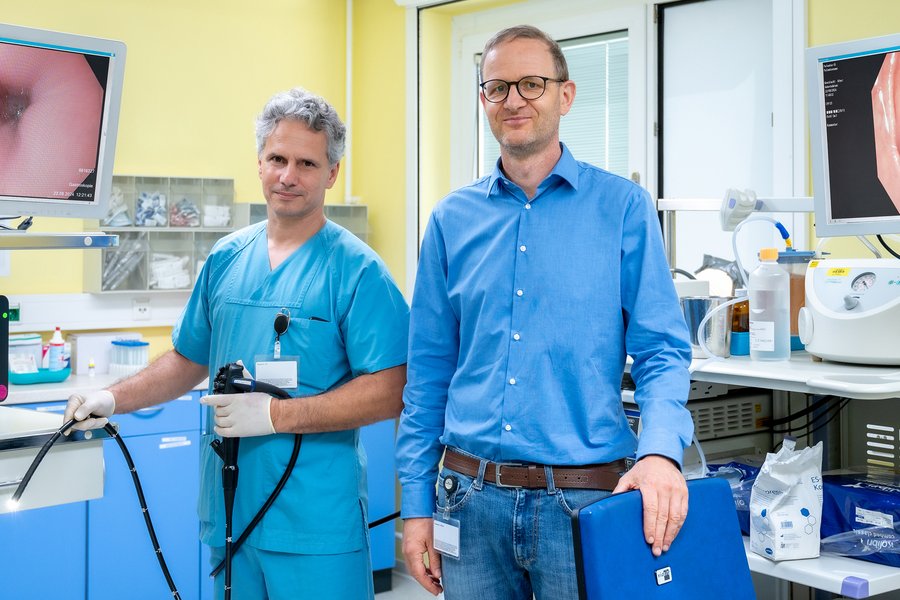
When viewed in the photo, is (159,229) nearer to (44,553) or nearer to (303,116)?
(44,553)

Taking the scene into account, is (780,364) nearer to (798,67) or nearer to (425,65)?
(798,67)

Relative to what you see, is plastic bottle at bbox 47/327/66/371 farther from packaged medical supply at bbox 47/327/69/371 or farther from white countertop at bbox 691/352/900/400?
white countertop at bbox 691/352/900/400

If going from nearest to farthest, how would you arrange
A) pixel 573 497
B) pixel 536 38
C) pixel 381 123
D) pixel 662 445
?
1. pixel 662 445
2. pixel 573 497
3. pixel 536 38
4. pixel 381 123

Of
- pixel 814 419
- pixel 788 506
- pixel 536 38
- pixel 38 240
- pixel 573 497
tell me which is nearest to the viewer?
pixel 573 497

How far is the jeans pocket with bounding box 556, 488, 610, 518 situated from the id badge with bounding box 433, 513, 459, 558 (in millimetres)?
189

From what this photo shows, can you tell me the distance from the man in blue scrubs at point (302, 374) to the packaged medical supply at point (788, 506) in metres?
0.73

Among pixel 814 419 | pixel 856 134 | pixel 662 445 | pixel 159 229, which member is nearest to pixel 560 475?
pixel 662 445

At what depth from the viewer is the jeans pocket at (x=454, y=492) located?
5.27ft

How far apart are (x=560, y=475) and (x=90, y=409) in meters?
0.88

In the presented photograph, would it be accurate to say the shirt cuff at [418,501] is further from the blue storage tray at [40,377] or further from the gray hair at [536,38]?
the blue storage tray at [40,377]

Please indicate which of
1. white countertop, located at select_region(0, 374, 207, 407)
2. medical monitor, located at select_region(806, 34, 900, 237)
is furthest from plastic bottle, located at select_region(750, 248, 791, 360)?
white countertop, located at select_region(0, 374, 207, 407)

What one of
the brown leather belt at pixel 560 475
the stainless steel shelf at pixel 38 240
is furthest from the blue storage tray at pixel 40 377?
the brown leather belt at pixel 560 475

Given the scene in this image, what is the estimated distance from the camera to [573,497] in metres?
1.53

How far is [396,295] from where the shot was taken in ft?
6.57
